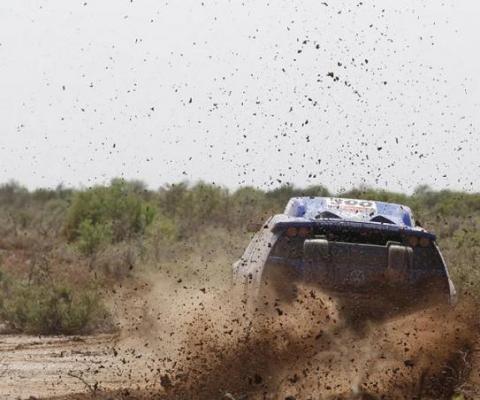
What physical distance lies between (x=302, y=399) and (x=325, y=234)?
1426mm

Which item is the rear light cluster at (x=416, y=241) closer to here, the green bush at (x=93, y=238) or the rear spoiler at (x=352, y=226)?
the rear spoiler at (x=352, y=226)

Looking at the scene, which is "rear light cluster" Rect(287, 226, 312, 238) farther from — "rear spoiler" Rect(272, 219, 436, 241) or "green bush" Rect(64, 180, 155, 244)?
"green bush" Rect(64, 180, 155, 244)

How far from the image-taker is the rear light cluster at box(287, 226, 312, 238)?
29.2ft

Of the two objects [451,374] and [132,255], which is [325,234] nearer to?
[451,374]

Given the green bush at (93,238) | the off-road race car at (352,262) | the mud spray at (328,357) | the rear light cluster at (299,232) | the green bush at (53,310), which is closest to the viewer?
the mud spray at (328,357)

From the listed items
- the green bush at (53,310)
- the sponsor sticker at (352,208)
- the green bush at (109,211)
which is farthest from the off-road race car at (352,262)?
the green bush at (109,211)

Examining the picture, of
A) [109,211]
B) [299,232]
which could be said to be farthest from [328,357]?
[109,211]

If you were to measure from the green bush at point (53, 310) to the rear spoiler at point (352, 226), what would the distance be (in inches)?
294

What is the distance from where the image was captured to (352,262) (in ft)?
29.0

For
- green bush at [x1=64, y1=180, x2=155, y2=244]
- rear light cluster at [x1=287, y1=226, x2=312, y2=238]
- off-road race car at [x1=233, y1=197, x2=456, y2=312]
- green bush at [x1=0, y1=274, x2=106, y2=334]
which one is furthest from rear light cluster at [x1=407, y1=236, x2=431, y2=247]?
green bush at [x1=64, y1=180, x2=155, y2=244]

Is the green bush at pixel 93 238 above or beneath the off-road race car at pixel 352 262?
beneath

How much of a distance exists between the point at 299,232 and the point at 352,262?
479 millimetres

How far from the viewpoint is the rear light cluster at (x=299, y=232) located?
8906mm

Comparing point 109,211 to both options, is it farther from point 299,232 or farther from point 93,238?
point 299,232
